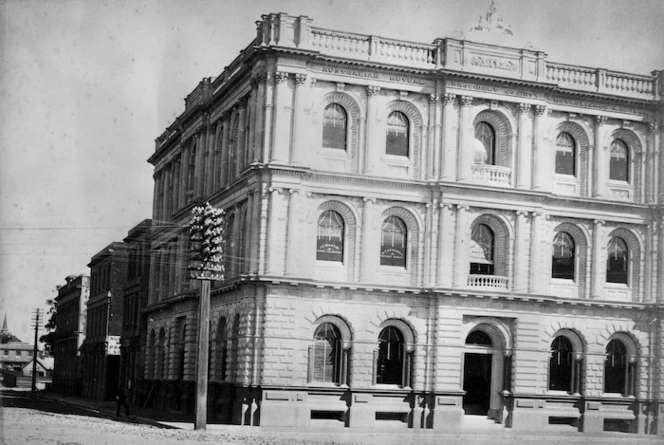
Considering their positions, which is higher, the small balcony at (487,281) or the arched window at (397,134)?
the arched window at (397,134)

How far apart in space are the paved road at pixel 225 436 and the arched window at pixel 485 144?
38.5 feet

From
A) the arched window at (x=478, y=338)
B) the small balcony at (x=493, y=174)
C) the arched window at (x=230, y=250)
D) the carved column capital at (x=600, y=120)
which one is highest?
the carved column capital at (x=600, y=120)

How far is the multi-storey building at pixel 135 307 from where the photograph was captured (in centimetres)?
7275

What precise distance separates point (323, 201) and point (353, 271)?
3.21 m

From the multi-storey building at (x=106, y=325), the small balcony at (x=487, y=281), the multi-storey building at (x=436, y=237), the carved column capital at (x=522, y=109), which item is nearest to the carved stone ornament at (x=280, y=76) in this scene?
the multi-storey building at (x=436, y=237)

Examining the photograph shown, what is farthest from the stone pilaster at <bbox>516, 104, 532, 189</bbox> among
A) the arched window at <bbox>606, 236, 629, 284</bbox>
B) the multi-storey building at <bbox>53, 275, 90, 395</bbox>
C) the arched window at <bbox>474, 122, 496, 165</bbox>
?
the multi-storey building at <bbox>53, 275, 90, 395</bbox>

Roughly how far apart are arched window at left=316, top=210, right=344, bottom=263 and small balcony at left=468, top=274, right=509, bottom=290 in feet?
19.2

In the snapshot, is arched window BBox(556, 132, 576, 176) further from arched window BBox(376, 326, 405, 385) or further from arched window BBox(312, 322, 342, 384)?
arched window BBox(312, 322, 342, 384)

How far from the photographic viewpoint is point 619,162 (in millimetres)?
52438

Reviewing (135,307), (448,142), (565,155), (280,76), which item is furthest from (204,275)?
(135,307)

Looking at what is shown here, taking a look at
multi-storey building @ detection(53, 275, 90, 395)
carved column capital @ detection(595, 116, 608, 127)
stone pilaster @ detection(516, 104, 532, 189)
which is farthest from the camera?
multi-storey building @ detection(53, 275, 90, 395)

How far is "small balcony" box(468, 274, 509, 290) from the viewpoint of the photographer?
49.6m

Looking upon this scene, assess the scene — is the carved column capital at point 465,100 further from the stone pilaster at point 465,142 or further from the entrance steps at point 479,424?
the entrance steps at point 479,424

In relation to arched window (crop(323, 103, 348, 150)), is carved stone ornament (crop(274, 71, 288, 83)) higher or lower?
higher
